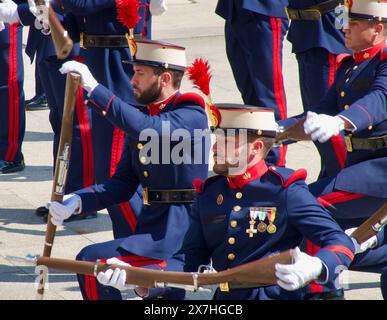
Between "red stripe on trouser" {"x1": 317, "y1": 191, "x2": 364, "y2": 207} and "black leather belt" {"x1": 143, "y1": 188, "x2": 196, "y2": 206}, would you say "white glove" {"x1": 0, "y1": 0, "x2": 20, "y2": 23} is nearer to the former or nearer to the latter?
"black leather belt" {"x1": 143, "y1": 188, "x2": 196, "y2": 206}

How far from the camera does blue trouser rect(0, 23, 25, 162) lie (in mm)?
8695

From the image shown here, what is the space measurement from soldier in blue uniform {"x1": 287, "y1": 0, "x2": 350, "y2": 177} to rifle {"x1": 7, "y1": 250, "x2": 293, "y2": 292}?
8.01 feet

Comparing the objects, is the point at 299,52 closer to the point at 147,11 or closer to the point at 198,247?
the point at 147,11

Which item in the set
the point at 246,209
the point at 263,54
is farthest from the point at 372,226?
the point at 263,54

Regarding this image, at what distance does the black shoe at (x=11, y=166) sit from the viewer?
8.59m

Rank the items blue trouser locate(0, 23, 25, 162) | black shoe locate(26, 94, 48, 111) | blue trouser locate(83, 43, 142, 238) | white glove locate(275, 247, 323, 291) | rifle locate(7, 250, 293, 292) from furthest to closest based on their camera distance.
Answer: black shoe locate(26, 94, 48, 111)
blue trouser locate(0, 23, 25, 162)
blue trouser locate(83, 43, 142, 238)
rifle locate(7, 250, 293, 292)
white glove locate(275, 247, 323, 291)

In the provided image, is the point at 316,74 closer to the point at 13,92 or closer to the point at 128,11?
the point at 128,11

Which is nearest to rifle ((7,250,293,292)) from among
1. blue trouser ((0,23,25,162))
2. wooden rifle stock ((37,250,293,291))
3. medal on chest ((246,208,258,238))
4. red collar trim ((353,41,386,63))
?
wooden rifle stock ((37,250,293,291))

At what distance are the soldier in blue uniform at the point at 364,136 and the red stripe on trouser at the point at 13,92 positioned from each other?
10.2 ft

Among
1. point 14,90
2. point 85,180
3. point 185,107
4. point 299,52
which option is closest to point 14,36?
point 14,90

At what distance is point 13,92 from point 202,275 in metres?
4.30

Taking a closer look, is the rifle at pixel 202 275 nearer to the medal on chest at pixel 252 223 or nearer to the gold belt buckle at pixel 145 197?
the medal on chest at pixel 252 223
